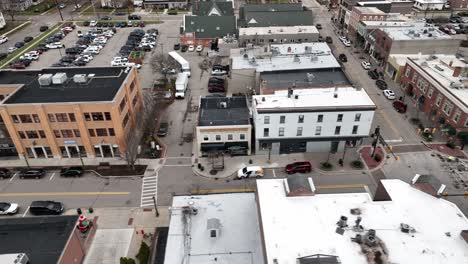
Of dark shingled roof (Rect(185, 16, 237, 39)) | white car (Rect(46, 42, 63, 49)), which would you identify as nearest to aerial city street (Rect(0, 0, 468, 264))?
white car (Rect(46, 42, 63, 49))

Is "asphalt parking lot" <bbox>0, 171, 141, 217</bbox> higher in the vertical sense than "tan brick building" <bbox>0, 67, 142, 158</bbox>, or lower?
lower

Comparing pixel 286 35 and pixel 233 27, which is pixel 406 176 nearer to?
pixel 286 35

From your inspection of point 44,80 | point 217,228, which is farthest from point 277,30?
point 217,228

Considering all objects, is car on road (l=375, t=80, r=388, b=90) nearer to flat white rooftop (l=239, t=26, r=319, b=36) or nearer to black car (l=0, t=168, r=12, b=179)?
flat white rooftop (l=239, t=26, r=319, b=36)

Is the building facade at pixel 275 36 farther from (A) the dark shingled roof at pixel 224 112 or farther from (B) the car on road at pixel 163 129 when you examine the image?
(B) the car on road at pixel 163 129

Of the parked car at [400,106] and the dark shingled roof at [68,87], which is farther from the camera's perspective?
the parked car at [400,106]

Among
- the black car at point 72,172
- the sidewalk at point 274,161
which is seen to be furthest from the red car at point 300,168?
the black car at point 72,172
